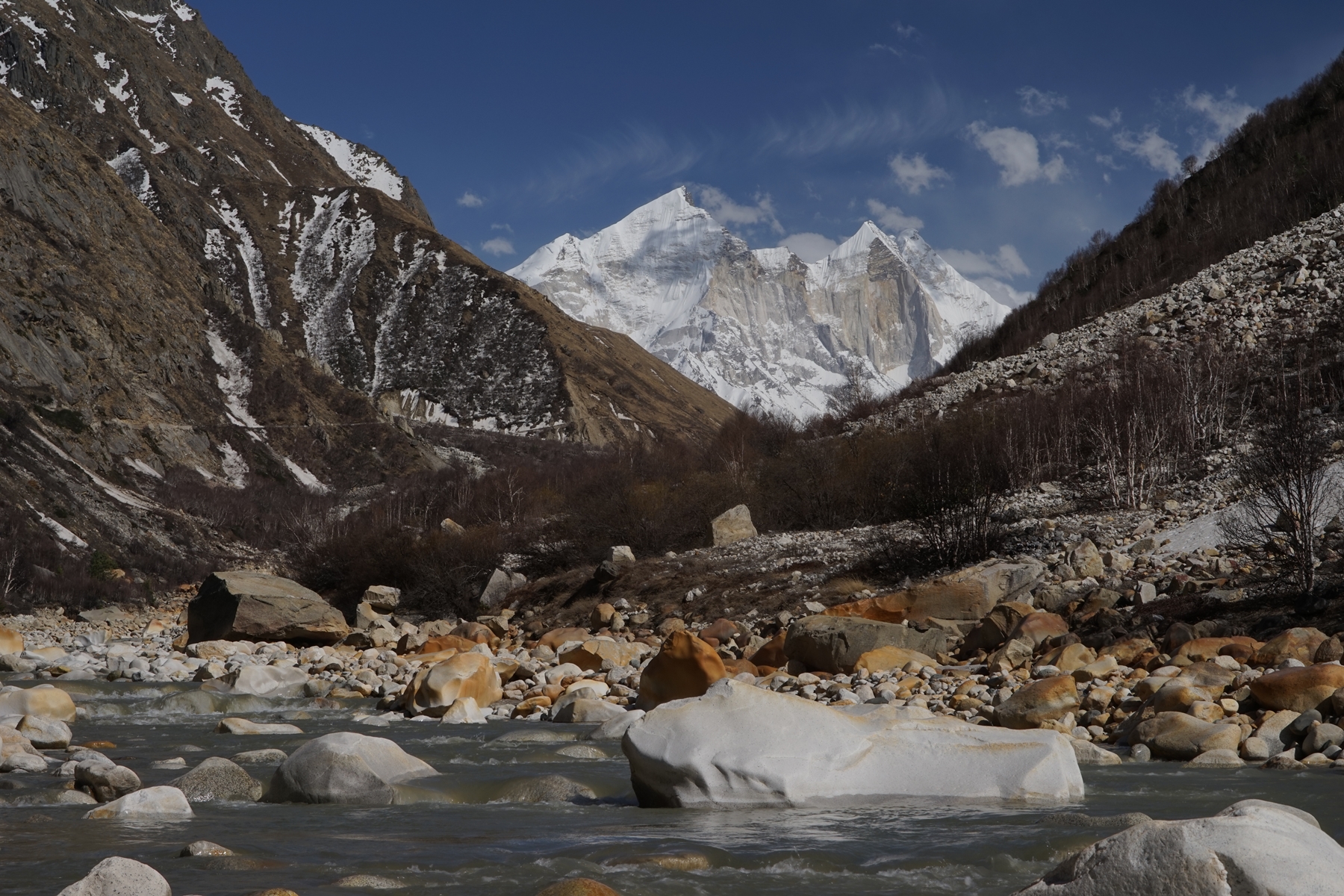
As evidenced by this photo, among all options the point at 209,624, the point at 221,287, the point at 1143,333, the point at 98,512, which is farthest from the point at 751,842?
the point at 221,287

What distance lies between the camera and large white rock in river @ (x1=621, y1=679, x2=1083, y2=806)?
25.2ft

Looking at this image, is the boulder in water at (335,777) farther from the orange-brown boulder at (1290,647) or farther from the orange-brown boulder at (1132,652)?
the orange-brown boulder at (1290,647)

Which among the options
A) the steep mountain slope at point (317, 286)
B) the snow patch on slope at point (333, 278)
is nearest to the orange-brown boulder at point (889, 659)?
the steep mountain slope at point (317, 286)

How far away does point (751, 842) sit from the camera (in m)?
6.61

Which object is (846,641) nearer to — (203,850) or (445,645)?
(445,645)

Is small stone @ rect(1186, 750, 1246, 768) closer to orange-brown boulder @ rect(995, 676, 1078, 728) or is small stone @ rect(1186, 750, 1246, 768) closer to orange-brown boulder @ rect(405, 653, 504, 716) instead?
orange-brown boulder @ rect(995, 676, 1078, 728)

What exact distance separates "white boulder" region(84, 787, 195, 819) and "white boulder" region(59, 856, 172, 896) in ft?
9.91

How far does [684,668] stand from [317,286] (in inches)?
5041

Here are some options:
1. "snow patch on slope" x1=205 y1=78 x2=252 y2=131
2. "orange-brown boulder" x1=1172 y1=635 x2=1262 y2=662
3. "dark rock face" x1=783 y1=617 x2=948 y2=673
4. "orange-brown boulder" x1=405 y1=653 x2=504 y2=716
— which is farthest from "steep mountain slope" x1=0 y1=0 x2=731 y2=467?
"orange-brown boulder" x1=1172 y1=635 x2=1262 y2=662

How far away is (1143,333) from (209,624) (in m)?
32.6

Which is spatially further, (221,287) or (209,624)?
(221,287)

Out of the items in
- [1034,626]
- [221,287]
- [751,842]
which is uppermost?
[221,287]

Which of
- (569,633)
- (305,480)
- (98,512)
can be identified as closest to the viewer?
(569,633)

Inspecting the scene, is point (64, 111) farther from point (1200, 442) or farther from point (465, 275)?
point (1200, 442)
